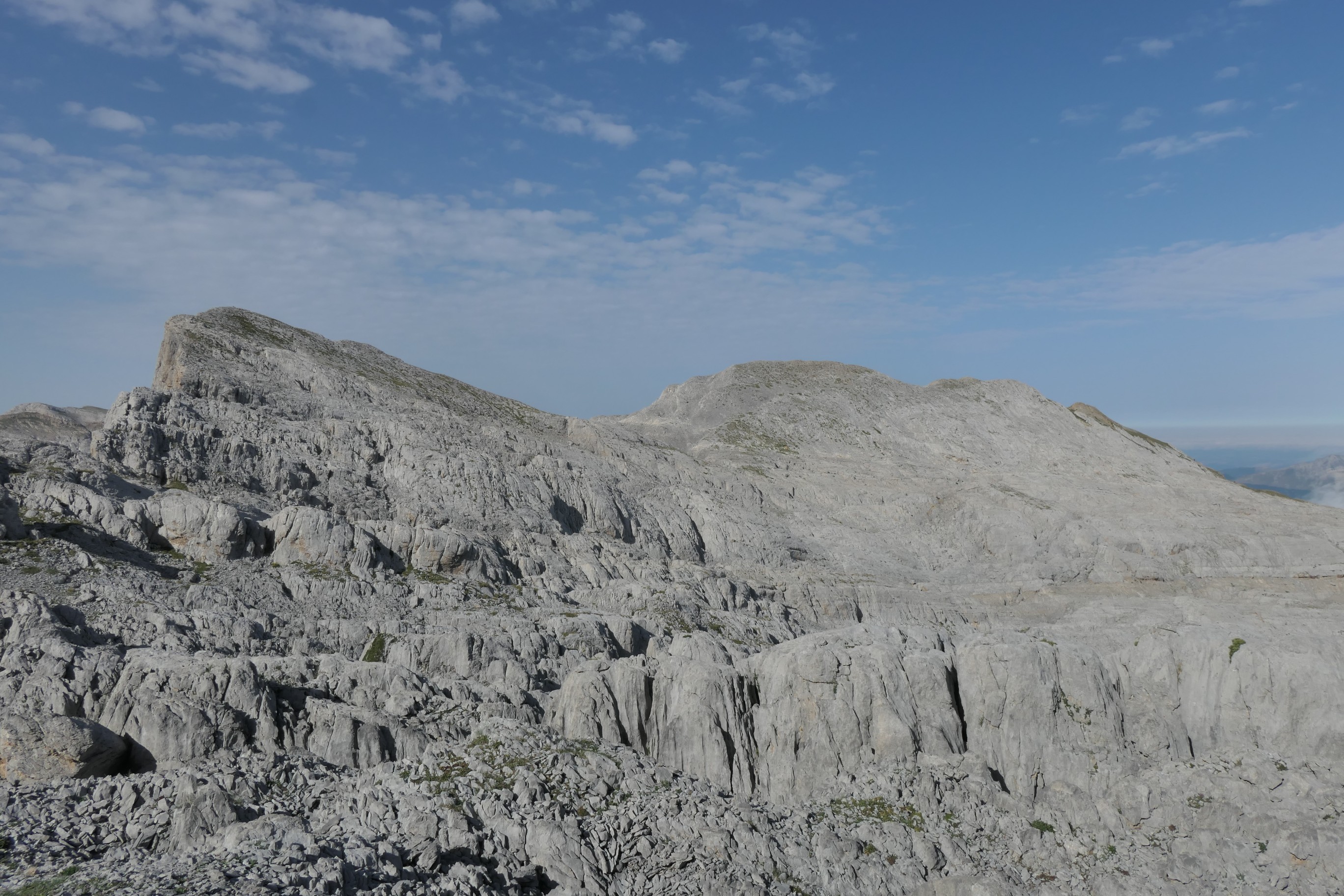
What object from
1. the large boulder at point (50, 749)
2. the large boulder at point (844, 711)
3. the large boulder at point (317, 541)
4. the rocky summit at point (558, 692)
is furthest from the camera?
the large boulder at point (317, 541)

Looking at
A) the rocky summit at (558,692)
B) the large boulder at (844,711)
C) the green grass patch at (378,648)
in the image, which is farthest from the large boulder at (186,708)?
the large boulder at (844,711)

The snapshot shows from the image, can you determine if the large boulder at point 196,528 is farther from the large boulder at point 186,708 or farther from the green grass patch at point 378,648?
the large boulder at point 186,708

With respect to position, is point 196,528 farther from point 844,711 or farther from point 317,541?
point 844,711

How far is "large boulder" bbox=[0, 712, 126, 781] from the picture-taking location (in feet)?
112

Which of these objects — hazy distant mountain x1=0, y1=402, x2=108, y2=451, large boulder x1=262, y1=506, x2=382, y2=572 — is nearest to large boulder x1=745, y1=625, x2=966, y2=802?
large boulder x1=262, y1=506, x2=382, y2=572

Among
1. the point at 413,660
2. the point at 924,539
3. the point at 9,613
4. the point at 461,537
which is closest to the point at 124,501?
the point at 9,613

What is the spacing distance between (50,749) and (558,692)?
25.6m

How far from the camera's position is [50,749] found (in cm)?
3459

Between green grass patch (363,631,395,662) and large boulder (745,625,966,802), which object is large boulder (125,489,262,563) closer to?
green grass patch (363,631,395,662)

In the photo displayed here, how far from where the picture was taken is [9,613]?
43.3 meters

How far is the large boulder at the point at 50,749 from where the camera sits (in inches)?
1344

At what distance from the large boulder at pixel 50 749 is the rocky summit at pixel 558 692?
0.15m

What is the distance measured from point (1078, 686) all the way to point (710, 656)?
75.4 feet

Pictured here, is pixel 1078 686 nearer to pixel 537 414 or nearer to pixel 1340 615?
pixel 1340 615
